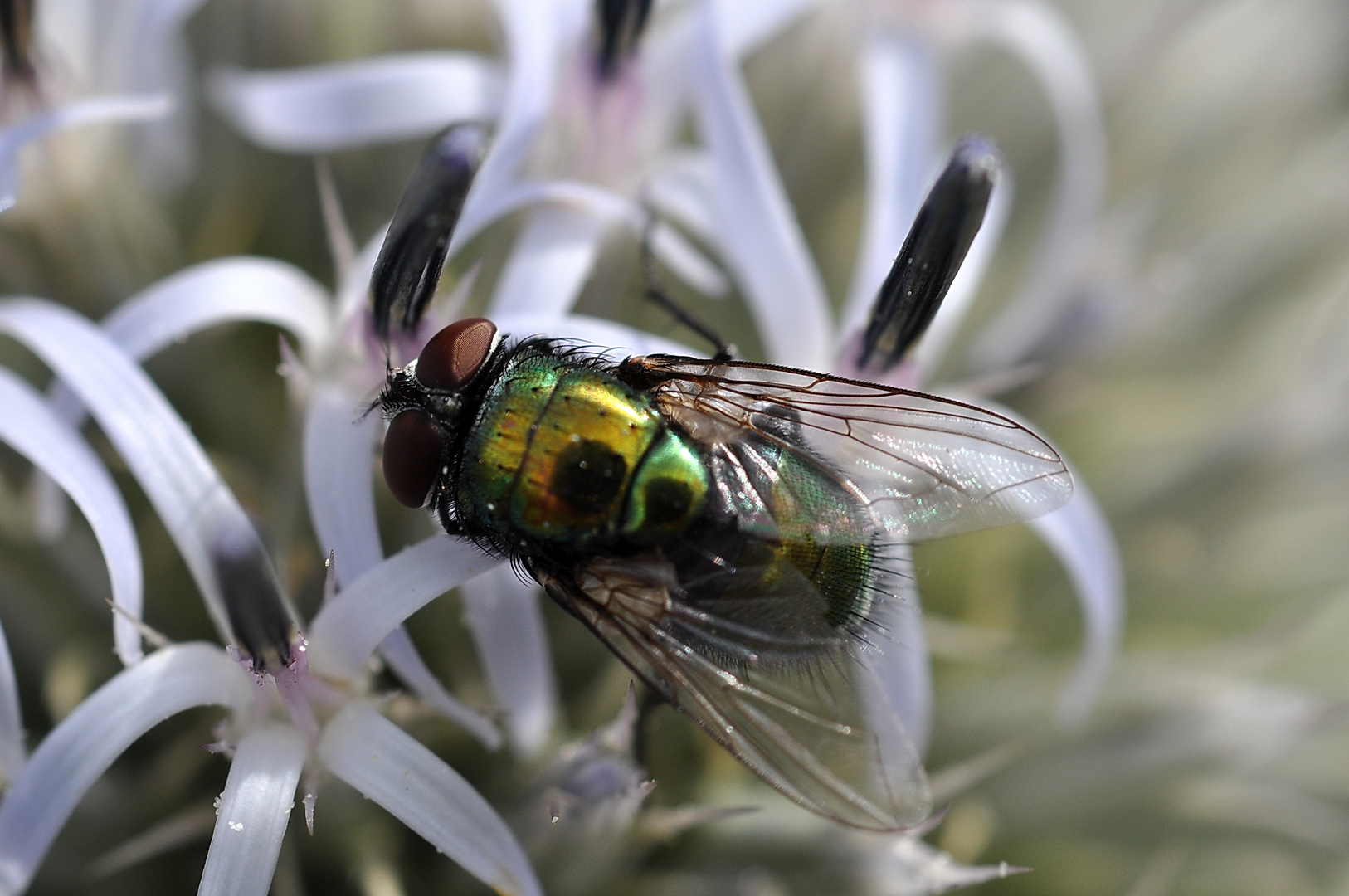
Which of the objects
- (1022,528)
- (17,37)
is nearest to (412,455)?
(17,37)

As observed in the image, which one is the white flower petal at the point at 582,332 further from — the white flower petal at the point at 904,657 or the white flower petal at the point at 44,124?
the white flower petal at the point at 44,124

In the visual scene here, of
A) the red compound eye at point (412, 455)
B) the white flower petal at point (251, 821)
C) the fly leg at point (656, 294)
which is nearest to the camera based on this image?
the white flower petal at point (251, 821)

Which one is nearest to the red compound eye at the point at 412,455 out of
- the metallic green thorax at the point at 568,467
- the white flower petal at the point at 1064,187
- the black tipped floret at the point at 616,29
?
the metallic green thorax at the point at 568,467

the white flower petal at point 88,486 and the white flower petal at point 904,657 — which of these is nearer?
the white flower petal at point 88,486

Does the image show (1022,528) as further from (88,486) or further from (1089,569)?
(88,486)

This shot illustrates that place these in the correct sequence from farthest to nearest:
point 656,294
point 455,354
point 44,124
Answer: point 656,294 < point 44,124 < point 455,354

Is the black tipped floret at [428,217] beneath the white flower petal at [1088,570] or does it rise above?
above

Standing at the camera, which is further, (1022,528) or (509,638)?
(1022,528)
